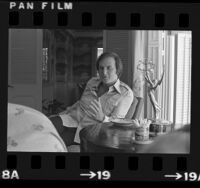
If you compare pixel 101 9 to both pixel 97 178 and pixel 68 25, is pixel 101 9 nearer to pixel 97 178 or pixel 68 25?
pixel 68 25

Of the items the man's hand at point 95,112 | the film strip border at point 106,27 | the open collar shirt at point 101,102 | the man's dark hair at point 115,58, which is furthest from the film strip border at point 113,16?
the man's hand at point 95,112

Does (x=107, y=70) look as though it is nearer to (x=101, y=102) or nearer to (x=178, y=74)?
(x=101, y=102)

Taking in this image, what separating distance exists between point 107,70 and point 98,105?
18cm

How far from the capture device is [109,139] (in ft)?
9.11

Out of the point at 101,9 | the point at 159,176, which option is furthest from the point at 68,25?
the point at 159,176

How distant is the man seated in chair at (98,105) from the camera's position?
2.77 meters

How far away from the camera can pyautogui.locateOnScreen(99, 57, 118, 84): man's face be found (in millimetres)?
2756

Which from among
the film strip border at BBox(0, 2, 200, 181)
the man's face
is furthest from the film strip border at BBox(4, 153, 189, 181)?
the man's face

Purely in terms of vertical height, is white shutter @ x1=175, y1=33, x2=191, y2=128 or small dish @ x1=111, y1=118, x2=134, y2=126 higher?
white shutter @ x1=175, y1=33, x2=191, y2=128

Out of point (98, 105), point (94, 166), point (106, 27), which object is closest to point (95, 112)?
point (98, 105)

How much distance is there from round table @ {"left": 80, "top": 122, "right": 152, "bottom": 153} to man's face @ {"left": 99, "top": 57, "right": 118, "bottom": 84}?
21 centimetres

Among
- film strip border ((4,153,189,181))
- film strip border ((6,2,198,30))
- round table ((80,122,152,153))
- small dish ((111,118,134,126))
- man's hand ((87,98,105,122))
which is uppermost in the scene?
film strip border ((6,2,198,30))

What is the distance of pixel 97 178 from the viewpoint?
2.78 metres

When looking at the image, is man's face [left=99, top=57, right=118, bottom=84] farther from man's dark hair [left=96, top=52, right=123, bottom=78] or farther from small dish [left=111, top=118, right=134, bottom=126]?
small dish [left=111, top=118, right=134, bottom=126]
